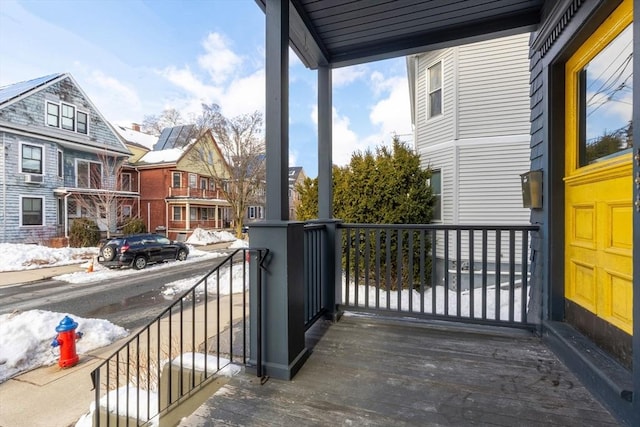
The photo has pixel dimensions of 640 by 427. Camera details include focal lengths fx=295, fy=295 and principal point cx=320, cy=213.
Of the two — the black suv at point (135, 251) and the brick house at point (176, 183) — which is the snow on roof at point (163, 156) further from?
the black suv at point (135, 251)

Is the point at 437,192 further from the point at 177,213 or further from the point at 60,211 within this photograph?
the point at 177,213

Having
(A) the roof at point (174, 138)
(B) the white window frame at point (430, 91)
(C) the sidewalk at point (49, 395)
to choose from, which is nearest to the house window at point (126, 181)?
(A) the roof at point (174, 138)

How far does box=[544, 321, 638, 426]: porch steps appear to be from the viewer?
4.59ft

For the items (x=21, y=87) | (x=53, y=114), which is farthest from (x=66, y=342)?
(x=21, y=87)

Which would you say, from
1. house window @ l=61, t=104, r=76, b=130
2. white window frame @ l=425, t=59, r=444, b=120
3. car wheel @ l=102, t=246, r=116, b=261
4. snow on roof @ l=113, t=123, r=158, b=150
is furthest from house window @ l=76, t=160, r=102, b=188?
white window frame @ l=425, t=59, r=444, b=120

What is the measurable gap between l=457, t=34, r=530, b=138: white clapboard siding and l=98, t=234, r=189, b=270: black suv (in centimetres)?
969

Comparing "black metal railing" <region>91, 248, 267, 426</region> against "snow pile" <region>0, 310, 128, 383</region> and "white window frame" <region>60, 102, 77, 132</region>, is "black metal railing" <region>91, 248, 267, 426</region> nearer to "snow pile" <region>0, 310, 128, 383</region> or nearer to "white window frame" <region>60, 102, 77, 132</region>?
"snow pile" <region>0, 310, 128, 383</region>

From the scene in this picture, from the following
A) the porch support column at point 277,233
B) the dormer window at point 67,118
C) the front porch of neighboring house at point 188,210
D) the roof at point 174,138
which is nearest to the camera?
the porch support column at point 277,233

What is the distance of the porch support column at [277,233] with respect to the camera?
185cm

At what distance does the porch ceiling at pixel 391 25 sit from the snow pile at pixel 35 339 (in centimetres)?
458

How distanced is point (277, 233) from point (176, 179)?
18075 millimetres

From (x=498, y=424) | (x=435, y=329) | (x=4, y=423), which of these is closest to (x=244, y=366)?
(x=498, y=424)

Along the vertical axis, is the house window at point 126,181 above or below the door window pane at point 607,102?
above

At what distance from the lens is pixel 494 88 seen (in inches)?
259
